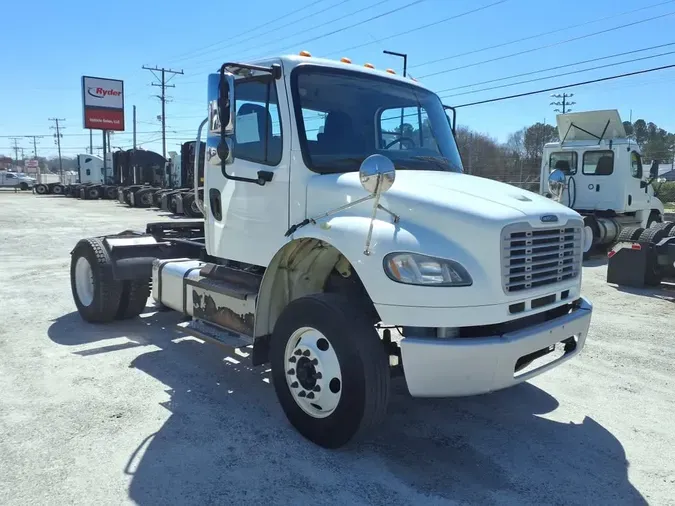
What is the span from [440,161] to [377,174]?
1.66 metres

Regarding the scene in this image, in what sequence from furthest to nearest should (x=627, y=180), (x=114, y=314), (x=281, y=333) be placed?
1. (x=627, y=180)
2. (x=114, y=314)
3. (x=281, y=333)

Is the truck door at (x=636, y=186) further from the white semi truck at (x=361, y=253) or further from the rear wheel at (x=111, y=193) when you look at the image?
the rear wheel at (x=111, y=193)

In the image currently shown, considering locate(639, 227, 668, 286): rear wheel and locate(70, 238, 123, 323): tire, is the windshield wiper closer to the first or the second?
locate(70, 238, 123, 323): tire

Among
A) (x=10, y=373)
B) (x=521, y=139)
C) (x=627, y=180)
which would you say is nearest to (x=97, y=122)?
(x=521, y=139)

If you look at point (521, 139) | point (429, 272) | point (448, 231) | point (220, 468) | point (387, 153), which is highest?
point (521, 139)

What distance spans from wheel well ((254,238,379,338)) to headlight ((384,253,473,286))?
0.79 meters

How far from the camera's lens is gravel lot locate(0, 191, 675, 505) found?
10.9 feet

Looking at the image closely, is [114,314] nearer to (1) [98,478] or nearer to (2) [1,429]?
(2) [1,429]

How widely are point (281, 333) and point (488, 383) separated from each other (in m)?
1.43

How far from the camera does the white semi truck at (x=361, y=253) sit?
3.29 m

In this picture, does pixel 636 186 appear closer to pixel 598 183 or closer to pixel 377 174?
pixel 598 183

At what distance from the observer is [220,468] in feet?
11.6

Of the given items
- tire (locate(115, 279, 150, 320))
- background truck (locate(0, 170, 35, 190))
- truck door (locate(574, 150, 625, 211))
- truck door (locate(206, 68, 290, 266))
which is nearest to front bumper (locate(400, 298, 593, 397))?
truck door (locate(206, 68, 290, 266))

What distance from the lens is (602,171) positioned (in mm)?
14883
